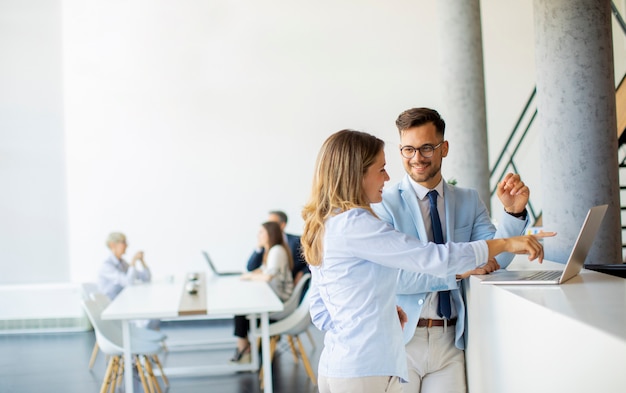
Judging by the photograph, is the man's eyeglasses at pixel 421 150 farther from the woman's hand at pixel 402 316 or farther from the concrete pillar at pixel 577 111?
the concrete pillar at pixel 577 111

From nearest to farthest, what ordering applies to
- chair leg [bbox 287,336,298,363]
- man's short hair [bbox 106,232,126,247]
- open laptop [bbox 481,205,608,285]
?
open laptop [bbox 481,205,608,285], chair leg [bbox 287,336,298,363], man's short hair [bbox 106,232,126,247]

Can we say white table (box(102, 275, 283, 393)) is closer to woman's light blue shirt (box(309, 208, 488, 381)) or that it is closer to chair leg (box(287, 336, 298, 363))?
chair leg (box(287, 336, 298, 363))

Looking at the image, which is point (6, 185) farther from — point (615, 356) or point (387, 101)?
point (615, 356)

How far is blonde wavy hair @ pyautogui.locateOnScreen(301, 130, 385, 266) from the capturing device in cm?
215

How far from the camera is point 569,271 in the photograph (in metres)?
2.09

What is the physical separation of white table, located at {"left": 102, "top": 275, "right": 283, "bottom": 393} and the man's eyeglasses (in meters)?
2.69

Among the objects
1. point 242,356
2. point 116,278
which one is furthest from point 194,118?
point 242,356

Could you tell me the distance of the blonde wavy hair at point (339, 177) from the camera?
215 centimetres

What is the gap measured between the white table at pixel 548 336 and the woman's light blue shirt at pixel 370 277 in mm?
178

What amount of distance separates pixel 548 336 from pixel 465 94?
544cm

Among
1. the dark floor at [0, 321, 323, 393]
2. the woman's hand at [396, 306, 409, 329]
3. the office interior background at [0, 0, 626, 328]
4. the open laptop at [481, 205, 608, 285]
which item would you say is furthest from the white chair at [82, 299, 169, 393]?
the office interior background at [0, 0, 626, 328]

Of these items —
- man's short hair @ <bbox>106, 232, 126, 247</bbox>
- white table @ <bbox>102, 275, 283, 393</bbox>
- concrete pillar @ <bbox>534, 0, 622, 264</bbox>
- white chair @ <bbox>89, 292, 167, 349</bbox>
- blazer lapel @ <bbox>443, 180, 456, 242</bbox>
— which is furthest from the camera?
man's short hair @ <bbox>106, 232, 126, 247</bbox>

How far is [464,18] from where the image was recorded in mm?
6980

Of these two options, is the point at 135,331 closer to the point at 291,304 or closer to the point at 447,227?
the point at 291,304
